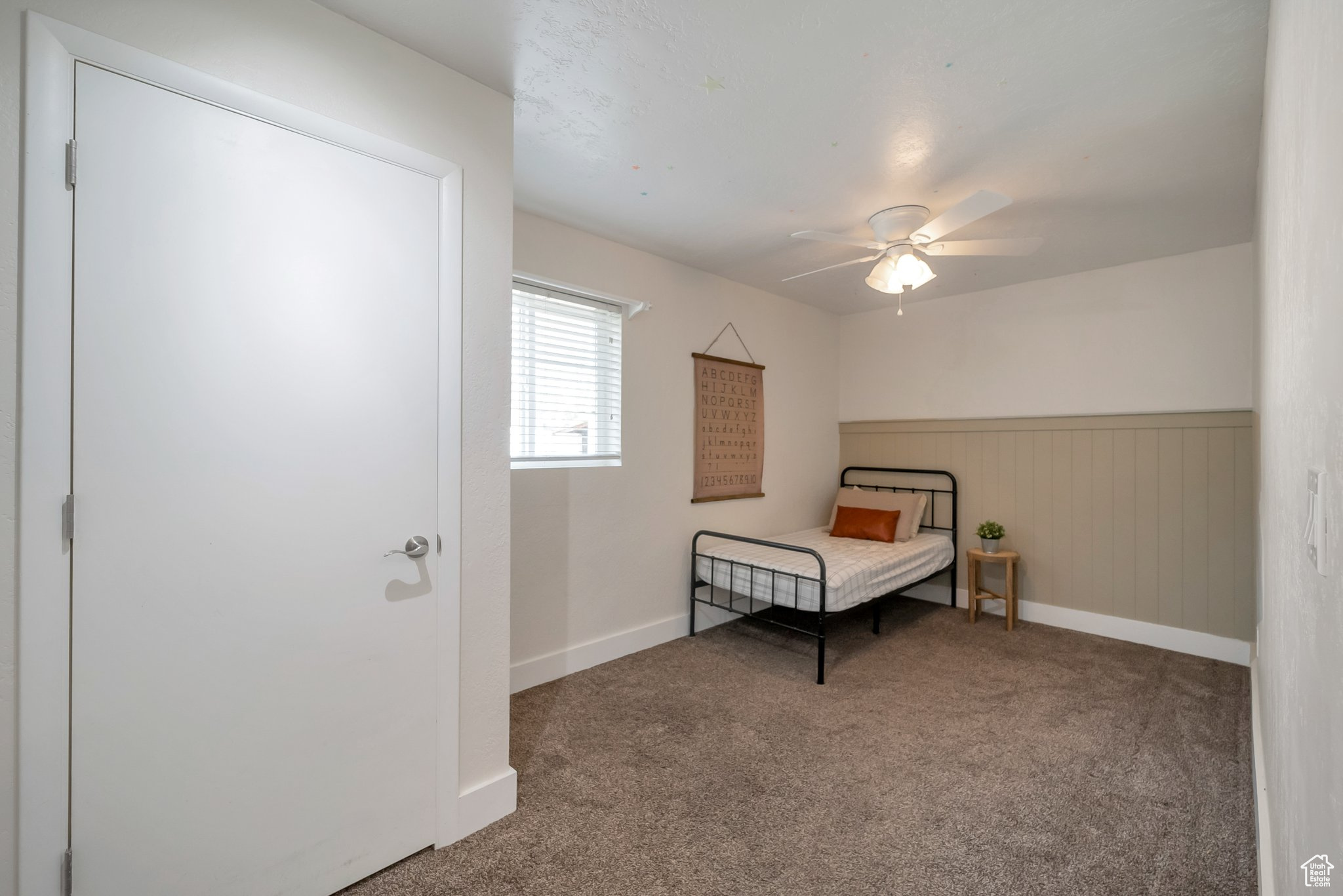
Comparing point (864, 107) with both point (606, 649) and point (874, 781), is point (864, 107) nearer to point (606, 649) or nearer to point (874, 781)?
point (874, 781)

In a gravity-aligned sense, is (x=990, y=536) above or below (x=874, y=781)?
above

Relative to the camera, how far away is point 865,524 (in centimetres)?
411

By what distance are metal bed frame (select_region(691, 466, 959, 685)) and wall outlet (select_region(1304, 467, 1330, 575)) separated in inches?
88.3

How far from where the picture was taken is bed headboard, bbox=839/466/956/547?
4.38m

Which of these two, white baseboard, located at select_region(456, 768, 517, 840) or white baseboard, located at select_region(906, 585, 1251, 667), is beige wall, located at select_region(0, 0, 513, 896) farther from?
white baseboard, located at select_region(906, 585, 1251, 667)

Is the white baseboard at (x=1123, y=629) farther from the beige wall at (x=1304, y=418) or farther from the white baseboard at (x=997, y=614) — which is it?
the beige wall at (x=1304, y=418)

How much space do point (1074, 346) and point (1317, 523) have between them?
365cm

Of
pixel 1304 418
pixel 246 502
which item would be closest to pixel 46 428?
pixel 246 502

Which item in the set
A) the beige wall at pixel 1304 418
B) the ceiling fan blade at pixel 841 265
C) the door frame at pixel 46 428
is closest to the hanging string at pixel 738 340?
the ceiling fan blade at pixel 841 265

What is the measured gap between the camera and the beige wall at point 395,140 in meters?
1.17

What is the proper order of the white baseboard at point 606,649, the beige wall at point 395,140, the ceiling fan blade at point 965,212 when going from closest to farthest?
the beige wall at point 395,140
the ceiling fan blade at point 965,212
the white baseboard at point 606,649

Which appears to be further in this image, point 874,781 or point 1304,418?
point 874,781

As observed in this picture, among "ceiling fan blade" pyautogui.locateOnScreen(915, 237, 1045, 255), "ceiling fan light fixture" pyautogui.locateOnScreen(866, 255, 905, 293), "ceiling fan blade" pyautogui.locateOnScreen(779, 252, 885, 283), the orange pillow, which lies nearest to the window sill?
"ceiling fan blade" pyautogui.locateOnScreen(779, 252, 885, 283)

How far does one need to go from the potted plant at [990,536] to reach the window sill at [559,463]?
2.58 m
